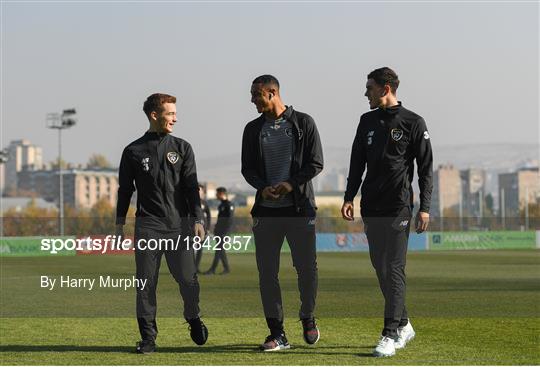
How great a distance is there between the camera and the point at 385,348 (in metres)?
7.91

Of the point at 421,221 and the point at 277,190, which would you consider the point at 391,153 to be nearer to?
the point at 421,221

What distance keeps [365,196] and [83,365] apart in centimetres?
249

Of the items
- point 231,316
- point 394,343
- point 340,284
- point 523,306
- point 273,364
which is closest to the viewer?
point 273,364

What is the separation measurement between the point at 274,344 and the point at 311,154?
1.60 m

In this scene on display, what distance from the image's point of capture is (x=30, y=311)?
12547 millimetres

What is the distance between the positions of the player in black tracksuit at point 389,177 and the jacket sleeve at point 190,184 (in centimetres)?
116

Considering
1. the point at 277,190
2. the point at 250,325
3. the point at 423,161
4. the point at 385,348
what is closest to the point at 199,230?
the point at 277,190

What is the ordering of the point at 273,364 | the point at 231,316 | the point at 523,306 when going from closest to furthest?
the point at 273,364 < the point at 231,316 < the point at 523,306

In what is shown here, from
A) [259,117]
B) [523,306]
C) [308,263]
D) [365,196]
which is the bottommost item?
[523,306]

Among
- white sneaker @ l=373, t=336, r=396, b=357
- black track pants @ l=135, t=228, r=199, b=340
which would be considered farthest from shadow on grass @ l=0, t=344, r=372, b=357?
black track pants @ l=135, t=228, r=199, b=340

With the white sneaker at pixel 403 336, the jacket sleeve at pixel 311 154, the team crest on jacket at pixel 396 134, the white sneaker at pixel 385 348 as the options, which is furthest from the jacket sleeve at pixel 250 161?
the white sneaker at pixel 403 336

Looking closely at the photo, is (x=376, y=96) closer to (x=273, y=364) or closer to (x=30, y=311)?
(x=273, y=364)

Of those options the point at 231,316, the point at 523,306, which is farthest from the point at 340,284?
the point at 231,316

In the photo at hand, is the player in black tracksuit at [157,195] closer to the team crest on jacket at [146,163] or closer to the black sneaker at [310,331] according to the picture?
the team crest on jacket at [146,163]
